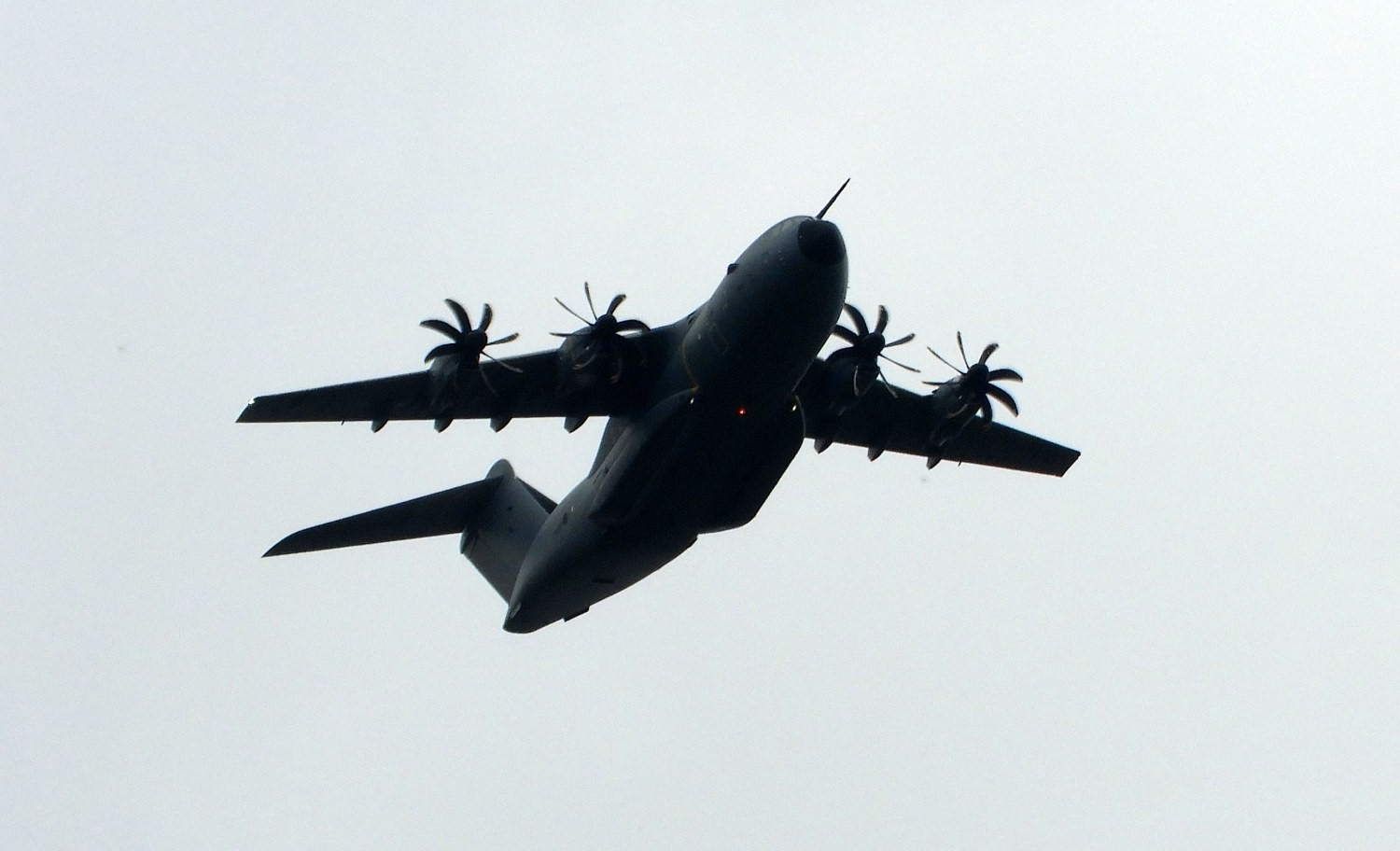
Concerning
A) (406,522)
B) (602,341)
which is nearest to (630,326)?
(602,341)

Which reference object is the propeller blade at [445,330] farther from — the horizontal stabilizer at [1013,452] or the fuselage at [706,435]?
the horizontal stabilizer at [1013,452]

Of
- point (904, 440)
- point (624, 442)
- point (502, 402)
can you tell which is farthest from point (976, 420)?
point (502, 402)

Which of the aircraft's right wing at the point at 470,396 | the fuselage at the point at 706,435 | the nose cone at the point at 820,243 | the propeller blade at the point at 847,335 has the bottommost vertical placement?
the fuselage at the point at 706,435

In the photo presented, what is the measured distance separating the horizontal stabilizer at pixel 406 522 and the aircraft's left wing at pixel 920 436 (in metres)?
6.30

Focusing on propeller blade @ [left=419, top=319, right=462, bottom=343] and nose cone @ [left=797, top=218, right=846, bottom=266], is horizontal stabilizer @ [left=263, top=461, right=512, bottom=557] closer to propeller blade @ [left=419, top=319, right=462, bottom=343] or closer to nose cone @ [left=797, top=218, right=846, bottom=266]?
propeller blade @ [left=419, top=319, right=462, bottom=343]

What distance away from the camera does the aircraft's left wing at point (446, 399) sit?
70.4ft

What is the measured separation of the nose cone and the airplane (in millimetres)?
25

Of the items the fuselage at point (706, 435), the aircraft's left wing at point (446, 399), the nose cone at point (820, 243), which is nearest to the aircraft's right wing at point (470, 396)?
the aircraft's left wing at point (446, 399)

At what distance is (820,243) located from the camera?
62.8 ft

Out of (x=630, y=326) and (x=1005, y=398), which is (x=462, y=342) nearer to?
(x=630, y=326)

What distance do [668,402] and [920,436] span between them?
629cm

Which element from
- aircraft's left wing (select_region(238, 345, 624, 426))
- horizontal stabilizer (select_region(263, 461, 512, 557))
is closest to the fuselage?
aircraft's left wing (select_region(238, 345, 624, 426))

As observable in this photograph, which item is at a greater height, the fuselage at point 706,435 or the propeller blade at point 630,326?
the propeller blade at point 630,326

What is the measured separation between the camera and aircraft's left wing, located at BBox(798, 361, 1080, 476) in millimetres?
24766
